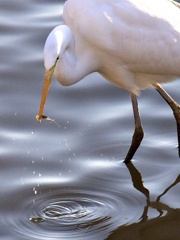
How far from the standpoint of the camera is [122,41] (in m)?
4.54

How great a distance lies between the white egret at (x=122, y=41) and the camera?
175 inches

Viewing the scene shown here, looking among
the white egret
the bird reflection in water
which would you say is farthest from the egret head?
the bird reflection in water

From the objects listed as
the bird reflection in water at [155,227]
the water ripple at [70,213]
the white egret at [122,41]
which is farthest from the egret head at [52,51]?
the bird reflection in water at [155,227]

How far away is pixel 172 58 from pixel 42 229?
2091 millimetres

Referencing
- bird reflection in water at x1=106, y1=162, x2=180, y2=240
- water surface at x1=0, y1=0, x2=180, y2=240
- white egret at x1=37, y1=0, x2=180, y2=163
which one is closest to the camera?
bird reflection in water at x1=106, y1=162, x2=180, y2=240

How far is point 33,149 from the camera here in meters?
5.32

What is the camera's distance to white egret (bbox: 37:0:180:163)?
4.45 m

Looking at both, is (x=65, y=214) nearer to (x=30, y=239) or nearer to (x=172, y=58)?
(x=30, y=239)

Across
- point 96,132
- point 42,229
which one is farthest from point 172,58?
point 42,229

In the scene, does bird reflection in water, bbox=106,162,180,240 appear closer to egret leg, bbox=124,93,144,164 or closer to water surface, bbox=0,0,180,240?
water surface, bbox=0,0,180,240

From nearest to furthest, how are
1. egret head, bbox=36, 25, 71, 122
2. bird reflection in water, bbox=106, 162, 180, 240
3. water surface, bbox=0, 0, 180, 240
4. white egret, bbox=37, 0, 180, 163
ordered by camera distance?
egret head, bbox=36, 25, 71, 122, bird reflection in water, bbox=106, 162, 180, 240, water surface, bbox=0, 0, 180, 240, white egret, bbox=37, 0, 180, 163

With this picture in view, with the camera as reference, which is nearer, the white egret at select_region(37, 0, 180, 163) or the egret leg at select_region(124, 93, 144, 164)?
the white egret at select_region(37, 0, 180, 163)

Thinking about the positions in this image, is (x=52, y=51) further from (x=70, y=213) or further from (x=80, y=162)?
(x=80, y=162)

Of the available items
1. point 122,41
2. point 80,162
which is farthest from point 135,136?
point 122,41
